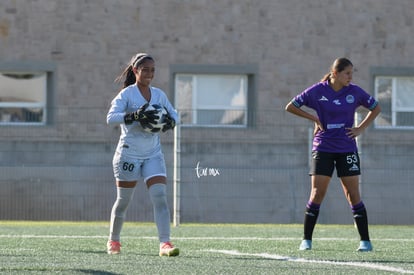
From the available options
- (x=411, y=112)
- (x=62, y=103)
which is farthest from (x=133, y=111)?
(x=411, y=112)

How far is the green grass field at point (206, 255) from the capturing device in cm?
918

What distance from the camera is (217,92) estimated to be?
2719cm

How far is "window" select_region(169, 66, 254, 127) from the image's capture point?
87.8ft

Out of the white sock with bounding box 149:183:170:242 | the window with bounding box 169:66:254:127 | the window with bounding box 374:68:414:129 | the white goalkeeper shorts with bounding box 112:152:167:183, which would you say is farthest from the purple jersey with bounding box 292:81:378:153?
the window with bounding box 374:68:414:129

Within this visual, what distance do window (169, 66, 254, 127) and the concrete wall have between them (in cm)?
27

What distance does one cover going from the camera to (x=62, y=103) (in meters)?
26.4

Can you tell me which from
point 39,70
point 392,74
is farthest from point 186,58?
point 392,74

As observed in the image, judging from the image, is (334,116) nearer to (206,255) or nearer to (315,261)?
(206,255)

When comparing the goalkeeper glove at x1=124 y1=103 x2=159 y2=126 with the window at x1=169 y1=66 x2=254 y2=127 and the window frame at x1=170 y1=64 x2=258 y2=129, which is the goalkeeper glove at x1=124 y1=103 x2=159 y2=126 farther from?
the window at x1=169 y1=66 x2=254 y2=127

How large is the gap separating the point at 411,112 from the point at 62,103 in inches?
318

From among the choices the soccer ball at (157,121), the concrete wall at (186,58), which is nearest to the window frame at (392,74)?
the concrete wall at (186,58)

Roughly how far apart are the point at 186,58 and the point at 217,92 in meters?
1.13

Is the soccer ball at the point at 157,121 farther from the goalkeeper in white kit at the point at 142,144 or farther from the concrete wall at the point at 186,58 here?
the concrete wall at the point at 186,58

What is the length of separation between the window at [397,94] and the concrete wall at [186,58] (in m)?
0.43
